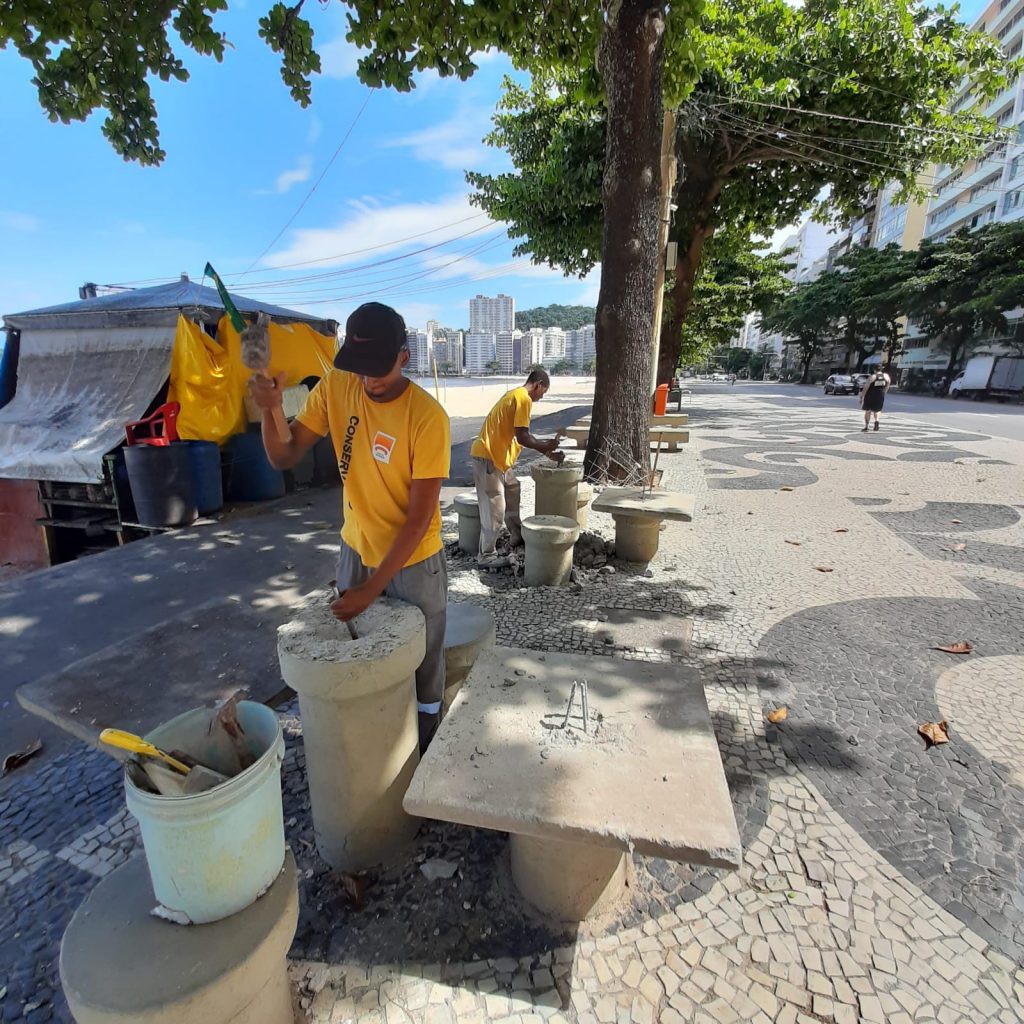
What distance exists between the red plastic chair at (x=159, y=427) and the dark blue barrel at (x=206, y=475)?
1.00 feet

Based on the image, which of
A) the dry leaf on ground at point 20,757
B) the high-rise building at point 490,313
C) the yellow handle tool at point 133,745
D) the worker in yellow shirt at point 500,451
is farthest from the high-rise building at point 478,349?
the yellow handle tool at point 133,745

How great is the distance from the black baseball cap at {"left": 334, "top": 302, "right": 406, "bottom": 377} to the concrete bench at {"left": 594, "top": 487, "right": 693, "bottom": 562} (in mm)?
3249

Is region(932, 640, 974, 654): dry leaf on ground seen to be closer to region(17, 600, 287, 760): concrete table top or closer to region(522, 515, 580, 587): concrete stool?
region(522, 515, 580, 587): concrete stool

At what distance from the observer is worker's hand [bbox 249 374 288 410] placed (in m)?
2.12

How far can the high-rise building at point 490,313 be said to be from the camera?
100750mm

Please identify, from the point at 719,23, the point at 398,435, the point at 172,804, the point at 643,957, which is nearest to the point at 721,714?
the point at 643,957

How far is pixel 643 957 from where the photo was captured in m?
1.77

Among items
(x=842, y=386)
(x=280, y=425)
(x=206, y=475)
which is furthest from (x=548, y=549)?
(x=842, y=386)

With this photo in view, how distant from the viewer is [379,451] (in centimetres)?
209

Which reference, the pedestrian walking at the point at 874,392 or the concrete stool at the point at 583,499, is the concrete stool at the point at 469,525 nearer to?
the concrete stool at the point at 583,499

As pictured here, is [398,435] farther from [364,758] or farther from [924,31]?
[924,31]

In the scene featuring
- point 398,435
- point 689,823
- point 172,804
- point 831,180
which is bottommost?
point 689,823

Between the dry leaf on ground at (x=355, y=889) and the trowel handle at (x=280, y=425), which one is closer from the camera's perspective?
the dry leaf on ground at (x=355, y=889)

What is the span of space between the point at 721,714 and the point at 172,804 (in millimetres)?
2550
